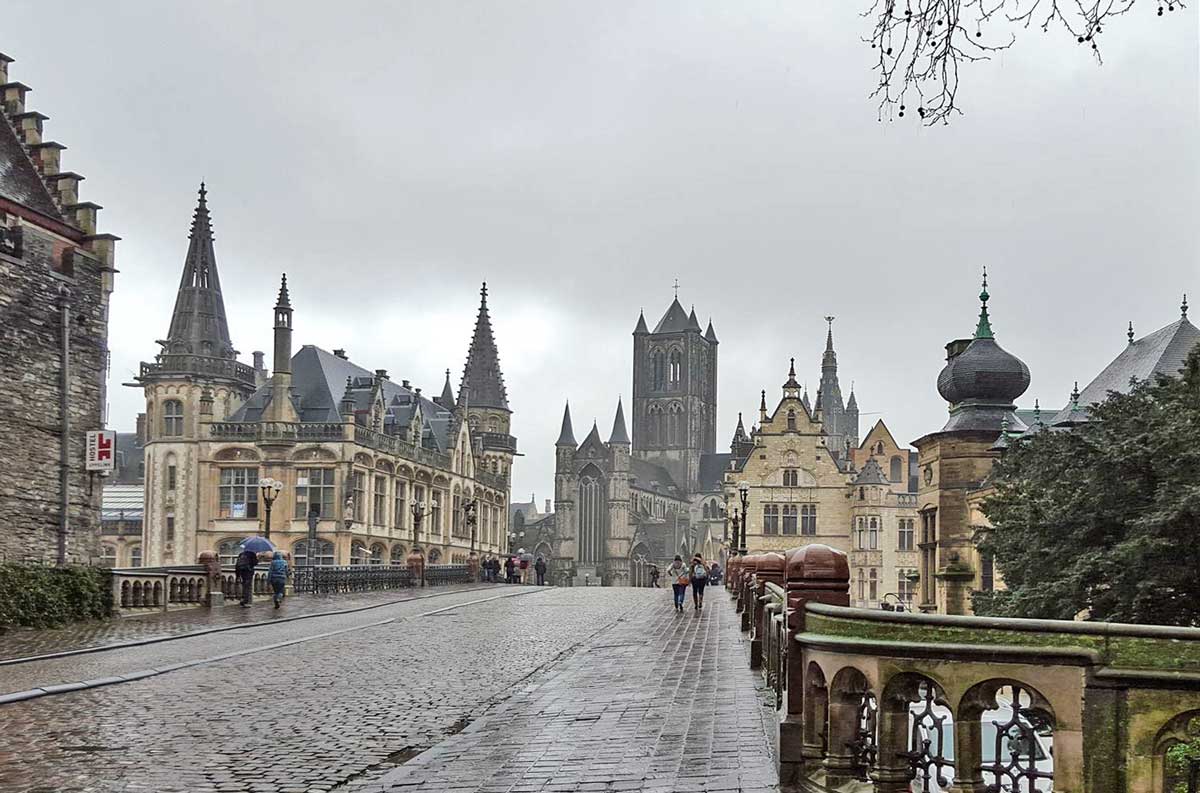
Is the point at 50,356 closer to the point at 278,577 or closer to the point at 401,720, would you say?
the point at 278,577

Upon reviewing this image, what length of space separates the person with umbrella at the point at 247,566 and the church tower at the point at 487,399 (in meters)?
61.1

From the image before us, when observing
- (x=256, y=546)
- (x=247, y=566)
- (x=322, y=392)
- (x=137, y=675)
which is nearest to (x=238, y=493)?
(x=322, y=392)

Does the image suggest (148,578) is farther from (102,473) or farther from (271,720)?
(271,720)

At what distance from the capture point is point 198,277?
6481cm

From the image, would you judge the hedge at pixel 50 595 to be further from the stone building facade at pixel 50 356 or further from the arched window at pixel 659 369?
the arched window at pixel 659 369

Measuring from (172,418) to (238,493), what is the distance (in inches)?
200

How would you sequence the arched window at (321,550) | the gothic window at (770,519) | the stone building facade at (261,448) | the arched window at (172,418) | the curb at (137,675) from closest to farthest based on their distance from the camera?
the curb at (137,675) < the arched window at (321,550) < the stone building facade at (261,448) < the arched window at (172,418) < the gothic window at (770,519)

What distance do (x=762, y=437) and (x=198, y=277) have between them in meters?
32.0

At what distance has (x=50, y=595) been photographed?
78.0ft

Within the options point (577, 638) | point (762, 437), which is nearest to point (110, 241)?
point (577, 638)

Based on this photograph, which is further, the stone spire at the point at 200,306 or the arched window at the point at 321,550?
the stone spire at the point at 200,306

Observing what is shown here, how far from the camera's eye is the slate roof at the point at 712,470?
156 metres

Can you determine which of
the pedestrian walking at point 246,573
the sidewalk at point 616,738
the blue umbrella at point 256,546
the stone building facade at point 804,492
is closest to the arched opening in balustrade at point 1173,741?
the sidewalk at point 616,738

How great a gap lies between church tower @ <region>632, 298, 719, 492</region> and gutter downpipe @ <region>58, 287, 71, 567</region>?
127686 millimetres
